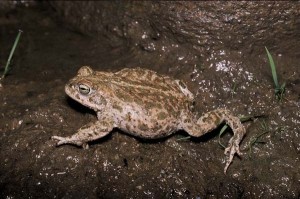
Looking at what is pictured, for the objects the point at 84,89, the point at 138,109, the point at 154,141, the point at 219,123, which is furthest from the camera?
the point at 154,141

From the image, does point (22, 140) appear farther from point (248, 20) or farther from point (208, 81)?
point (248, 20)

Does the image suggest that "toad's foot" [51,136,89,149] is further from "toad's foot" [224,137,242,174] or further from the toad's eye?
"toad's foot" [224,137,242,174]

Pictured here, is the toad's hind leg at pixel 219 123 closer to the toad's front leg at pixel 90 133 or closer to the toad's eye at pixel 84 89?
the toad's front leg at pixel 90 133

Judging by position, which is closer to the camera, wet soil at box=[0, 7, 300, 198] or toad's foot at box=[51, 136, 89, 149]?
wet soil at box=[0, 7, 300, 198]

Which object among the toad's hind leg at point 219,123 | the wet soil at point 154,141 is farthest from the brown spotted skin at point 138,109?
the wet soil at point 154,141

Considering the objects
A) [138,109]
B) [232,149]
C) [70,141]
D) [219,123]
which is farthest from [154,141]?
[70,141]

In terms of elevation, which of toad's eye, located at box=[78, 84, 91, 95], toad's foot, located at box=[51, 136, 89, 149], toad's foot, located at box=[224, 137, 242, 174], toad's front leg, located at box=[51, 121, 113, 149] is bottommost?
toad's foot, located at box=[51, 136, 89, 149]

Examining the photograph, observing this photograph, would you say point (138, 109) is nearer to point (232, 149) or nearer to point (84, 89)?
point (84, 89)

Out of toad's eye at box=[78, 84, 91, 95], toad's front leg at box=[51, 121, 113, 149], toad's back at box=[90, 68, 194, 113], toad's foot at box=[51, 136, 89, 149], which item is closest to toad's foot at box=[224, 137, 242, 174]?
toad's back at box=[90, 68, 194, 113]
